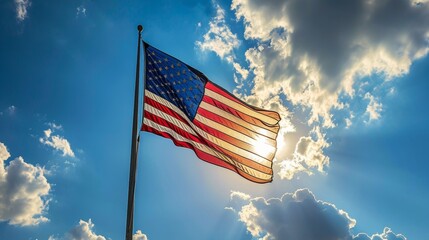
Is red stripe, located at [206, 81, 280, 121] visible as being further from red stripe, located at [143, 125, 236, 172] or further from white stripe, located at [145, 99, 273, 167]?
red stripe, located at [143, 125, 236, 172]

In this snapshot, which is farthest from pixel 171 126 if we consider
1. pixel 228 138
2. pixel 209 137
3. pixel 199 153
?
pixel 228 138

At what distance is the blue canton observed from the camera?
563 inches

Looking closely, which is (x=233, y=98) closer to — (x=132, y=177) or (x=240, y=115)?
(x=240, y=115)

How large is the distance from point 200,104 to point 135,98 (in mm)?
3816

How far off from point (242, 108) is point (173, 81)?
392 cm

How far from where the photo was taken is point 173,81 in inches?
582

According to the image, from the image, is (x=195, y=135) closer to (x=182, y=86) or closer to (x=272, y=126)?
(x=182, y=86)

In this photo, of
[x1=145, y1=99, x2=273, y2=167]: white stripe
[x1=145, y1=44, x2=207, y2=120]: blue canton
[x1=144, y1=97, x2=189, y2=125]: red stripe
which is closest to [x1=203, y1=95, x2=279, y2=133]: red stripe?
[x1=145, y1=44, x2=207, y2=120]: blue canton

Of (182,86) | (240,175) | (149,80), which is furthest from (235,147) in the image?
(149,80)

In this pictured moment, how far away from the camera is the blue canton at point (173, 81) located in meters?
14.3

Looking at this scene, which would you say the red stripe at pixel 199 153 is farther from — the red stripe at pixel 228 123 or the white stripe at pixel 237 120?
the white stripe at pixel 237 120

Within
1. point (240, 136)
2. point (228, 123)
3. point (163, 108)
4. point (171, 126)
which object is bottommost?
point (171, 126)

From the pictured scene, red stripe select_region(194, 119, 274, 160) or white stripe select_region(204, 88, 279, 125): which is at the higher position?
white stripe select_region(204, 88, 279, 125)

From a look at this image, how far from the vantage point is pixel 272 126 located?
1711 centimetres
